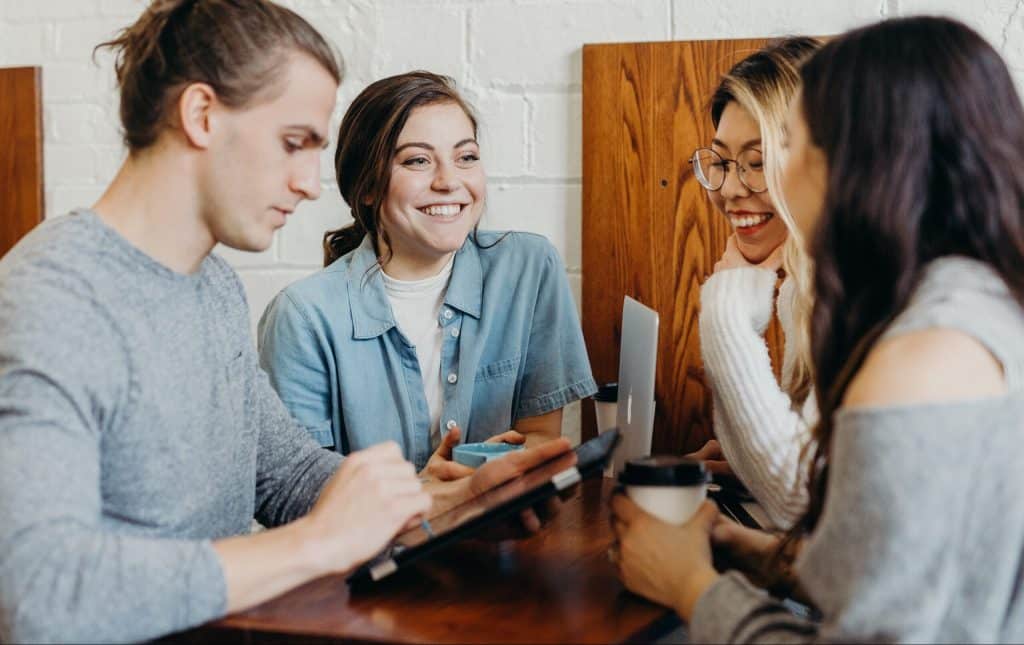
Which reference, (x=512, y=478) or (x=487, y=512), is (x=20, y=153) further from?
(x=487, y=512)

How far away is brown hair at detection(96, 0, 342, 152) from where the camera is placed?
3.67ft

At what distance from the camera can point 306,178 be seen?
119cm

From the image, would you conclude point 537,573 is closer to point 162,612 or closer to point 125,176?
point 162,612

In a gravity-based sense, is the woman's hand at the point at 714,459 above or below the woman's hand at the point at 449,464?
below

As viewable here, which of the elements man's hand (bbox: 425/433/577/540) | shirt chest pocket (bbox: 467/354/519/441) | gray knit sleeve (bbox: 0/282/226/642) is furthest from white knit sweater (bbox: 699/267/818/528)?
gray knit sleeve (bbox: 0/282/226/642)

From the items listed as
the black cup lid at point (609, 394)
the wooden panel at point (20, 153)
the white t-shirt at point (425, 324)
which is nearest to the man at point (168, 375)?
the black cup lid at point (609, 394)

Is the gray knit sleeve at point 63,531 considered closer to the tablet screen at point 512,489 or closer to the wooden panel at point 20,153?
the tablet screen at point 512,489

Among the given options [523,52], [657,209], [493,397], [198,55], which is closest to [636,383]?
[493,397]

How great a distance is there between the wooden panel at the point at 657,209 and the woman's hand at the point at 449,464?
1.81ft

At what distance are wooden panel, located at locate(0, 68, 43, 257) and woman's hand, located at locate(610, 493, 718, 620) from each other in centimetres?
169

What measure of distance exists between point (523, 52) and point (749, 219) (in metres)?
0.60

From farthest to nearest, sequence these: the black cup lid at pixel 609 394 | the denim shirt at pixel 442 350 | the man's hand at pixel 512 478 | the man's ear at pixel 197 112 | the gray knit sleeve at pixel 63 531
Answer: the denim shirt at pixel 442 350 < the black cup lid at pixel 609 394 < the man's hand at pixel 512 478 < the man's ear at pixel 197 112 < the gray knit sleeve at pixel 63 531

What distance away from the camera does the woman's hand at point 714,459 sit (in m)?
1.73

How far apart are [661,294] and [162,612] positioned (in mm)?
1335
